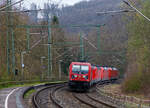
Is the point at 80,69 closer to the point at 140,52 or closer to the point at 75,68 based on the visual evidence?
the point at 75,68

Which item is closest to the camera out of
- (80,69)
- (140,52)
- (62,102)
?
(62,102)

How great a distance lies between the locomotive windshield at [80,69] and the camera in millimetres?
27250

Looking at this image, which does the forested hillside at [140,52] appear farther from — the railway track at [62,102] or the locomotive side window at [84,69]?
the railway track at [62,102]

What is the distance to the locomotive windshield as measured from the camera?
1073 inches

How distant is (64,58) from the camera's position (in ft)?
200

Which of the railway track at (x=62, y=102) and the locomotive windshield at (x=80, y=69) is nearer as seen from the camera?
the railway track at (x=62, y=102)

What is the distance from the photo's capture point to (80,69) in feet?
90.0

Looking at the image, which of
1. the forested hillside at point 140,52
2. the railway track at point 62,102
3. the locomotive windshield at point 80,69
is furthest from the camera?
the forested hillside at point 140,52

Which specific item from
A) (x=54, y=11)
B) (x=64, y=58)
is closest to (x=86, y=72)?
(x=54, y=11)

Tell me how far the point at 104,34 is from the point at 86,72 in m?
27.9

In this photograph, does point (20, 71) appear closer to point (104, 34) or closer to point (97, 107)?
point (104, 34)

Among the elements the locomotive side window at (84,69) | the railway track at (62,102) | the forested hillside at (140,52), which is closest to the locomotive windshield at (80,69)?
the locomotive side window at (84,69)

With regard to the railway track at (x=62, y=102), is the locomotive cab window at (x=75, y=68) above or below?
above

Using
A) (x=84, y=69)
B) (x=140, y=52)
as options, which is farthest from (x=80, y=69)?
(x=140, y=52)
